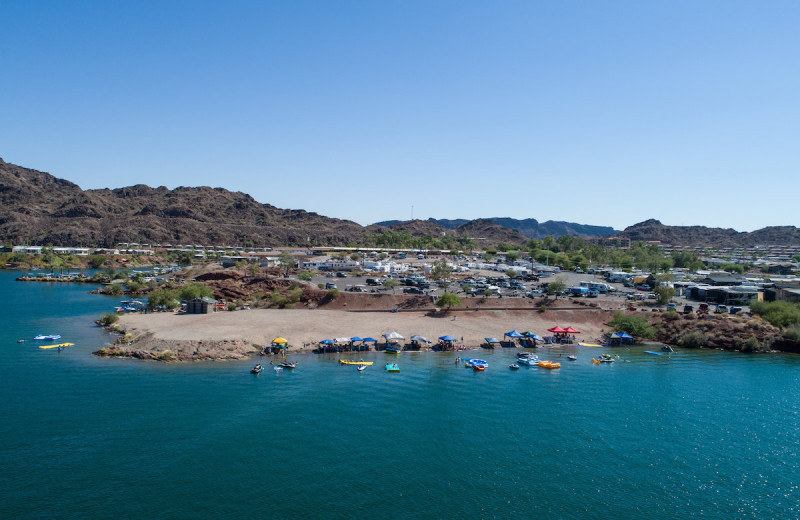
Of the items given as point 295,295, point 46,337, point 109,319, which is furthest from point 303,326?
point 46,337

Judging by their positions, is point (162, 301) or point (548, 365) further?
point (162, 301)

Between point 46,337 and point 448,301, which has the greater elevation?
point 448,301

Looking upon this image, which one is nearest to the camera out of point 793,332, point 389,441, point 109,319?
point 389,441

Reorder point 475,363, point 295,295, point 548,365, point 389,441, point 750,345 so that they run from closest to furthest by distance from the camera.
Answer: point 389,441, point 475,363, point 548,365, point 750,345, point 295,295

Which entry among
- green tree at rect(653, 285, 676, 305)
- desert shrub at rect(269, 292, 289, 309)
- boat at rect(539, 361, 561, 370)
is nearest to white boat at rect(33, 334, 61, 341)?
desert shrub at rect(269, 292, 289, 309)

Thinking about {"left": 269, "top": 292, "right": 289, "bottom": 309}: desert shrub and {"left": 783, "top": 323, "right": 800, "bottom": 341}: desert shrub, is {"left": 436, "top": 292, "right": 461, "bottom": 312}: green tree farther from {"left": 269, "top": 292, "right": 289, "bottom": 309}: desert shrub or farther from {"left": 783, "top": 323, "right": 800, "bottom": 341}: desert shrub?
{"left": 783, "top": 323, "right": 800, "bottom": 341}: desert shrub

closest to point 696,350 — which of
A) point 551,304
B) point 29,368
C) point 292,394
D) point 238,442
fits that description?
point 551,304

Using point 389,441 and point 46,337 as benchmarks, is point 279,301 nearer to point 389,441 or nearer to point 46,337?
point 46,337

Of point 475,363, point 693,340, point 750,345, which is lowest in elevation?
point 750,345
